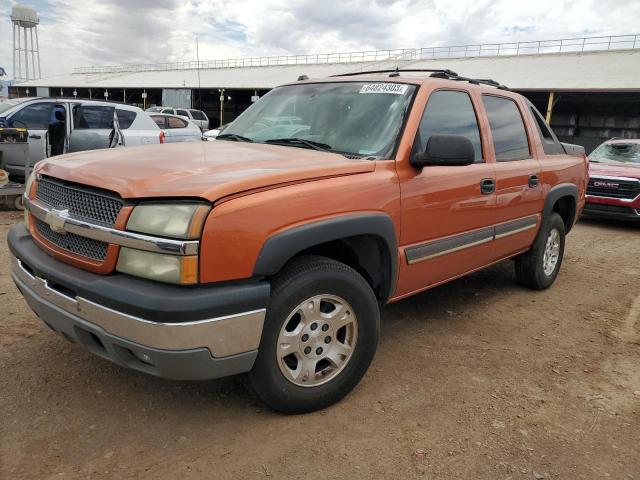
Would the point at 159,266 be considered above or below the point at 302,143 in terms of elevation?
below

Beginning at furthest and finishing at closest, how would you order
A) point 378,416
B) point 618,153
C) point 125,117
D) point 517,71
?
point 517,71, point 618,153, point 125,117, point 378,416

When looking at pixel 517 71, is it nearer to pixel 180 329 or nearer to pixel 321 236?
pixel 321 236

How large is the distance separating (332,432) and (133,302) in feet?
3.90

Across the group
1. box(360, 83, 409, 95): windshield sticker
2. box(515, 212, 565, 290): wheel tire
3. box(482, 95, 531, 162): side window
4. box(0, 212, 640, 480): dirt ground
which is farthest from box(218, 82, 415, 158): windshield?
box(515, 212, 565, 290): wheel tire

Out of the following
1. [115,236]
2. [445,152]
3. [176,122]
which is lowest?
[115,236]

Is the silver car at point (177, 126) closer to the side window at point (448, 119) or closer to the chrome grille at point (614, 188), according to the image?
the chrome grille at point (614, 188)

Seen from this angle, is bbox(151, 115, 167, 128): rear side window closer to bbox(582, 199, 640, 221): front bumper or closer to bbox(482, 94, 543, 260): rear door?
bbox(582, 199, 640, 221): front bumper

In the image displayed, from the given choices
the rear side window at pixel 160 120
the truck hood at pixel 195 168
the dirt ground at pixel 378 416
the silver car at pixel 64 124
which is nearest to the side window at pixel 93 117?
the silver car at pixel 64 124

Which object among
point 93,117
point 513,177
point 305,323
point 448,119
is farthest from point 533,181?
point 93,117

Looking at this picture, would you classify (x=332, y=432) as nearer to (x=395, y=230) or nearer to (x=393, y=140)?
(x=395, y=230)

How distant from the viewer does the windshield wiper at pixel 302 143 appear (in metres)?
3.22

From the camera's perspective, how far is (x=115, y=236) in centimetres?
226

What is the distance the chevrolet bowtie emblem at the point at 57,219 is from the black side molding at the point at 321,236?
3.29 ft

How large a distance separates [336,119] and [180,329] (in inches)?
73.4
